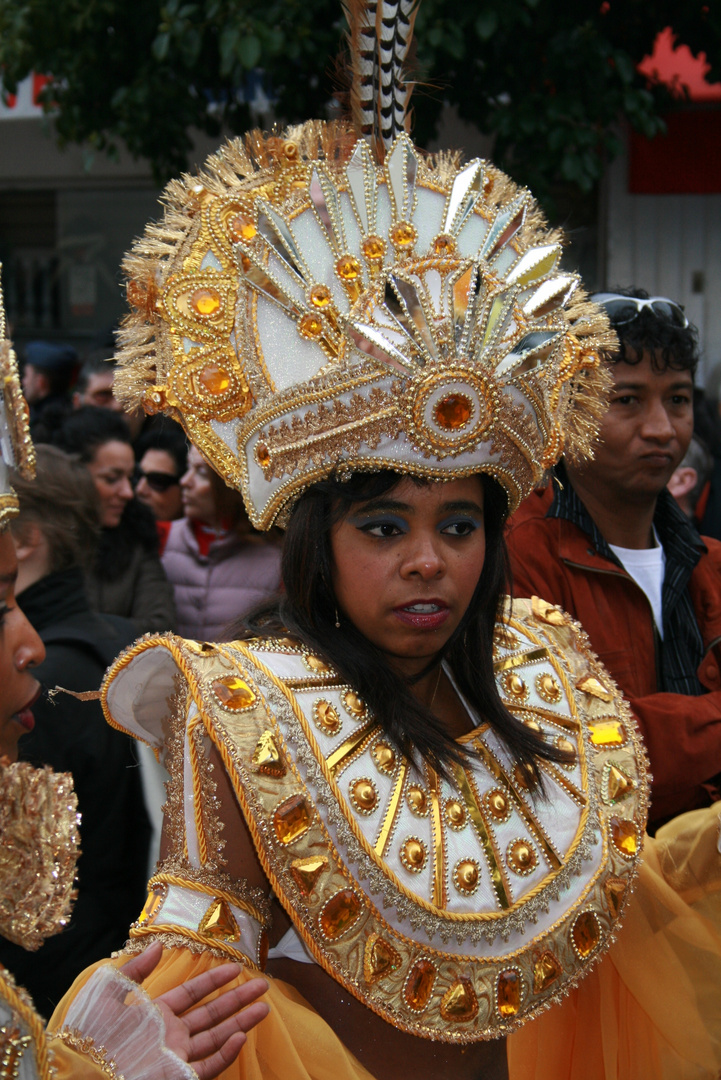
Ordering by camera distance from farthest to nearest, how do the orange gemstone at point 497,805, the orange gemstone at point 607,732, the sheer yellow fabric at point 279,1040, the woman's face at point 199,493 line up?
the woman's face at point 199,493, the orange gemstone at point 607,732, the orange gemstone at point 497,805, the sheer yellow fabric at point 279,1040

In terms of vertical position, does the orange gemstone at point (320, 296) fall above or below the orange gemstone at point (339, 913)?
above

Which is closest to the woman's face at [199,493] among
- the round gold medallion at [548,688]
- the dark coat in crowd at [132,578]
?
the dark coat in crowd at [132,578]

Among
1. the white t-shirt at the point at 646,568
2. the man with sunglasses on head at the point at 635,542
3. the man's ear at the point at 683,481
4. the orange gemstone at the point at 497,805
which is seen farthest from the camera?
the man's ear at the point at 683,481

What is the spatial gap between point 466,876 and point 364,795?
23cm

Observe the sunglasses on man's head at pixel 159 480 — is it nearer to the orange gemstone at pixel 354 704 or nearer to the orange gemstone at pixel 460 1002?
the orange gemstone at pixel 354 704

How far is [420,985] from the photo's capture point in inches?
73.3

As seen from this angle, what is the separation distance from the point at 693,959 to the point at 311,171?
5.27 feet

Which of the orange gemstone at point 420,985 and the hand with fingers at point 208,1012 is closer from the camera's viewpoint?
the hand with fingers at point 208,1012

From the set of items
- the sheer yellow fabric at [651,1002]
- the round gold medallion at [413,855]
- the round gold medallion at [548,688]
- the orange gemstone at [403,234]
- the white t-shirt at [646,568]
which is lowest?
the sheer yellow fabric at [651,1002]

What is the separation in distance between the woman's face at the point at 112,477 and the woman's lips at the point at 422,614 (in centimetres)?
262

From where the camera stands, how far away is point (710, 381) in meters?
6.10

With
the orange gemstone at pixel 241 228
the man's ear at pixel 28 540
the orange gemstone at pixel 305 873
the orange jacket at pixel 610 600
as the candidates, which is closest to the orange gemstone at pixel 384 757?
the orange gemstone at pixel 305 873

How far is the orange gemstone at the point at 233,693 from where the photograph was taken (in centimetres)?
184

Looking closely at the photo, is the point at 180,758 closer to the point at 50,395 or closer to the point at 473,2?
the point at 473,2
